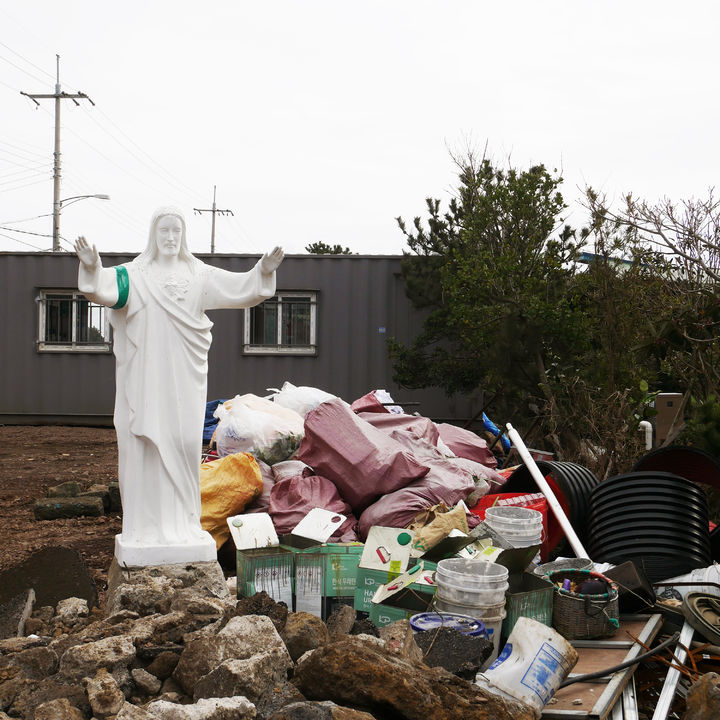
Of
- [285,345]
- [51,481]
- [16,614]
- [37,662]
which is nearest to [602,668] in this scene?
[37,662]

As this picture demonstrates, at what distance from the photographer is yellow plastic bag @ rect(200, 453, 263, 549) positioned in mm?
4977

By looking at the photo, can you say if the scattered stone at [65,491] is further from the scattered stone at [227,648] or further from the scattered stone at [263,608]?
the scattered stone at [227,648]

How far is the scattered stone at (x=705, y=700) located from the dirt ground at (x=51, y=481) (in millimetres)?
3094

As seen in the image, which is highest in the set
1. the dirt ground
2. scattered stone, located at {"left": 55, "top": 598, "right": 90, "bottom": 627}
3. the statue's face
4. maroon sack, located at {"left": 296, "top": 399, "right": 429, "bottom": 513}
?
the statue's face

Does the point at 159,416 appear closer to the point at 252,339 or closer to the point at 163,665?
the point at 163,665

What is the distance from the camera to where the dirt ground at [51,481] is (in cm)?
532

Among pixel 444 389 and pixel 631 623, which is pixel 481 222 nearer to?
pixel 444 389

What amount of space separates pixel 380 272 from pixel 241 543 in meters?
8.59

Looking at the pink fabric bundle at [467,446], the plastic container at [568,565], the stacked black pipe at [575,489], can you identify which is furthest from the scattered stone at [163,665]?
the pink fabric bundle at [467,446]

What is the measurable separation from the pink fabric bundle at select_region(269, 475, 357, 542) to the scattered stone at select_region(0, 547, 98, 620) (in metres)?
1.33

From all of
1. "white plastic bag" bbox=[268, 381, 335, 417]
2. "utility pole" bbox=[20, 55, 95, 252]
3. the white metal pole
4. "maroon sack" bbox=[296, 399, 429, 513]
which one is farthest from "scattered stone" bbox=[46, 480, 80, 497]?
"utility pole" bbox=[20, 55, 95, 252]

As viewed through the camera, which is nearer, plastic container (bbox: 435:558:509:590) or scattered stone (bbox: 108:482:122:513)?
plastic container (bbox: 435:558:509:590)

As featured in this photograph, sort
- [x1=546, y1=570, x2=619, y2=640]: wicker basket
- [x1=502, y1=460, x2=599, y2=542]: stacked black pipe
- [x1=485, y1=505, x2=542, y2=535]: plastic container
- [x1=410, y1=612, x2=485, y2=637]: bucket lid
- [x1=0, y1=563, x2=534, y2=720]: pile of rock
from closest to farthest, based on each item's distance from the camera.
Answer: [x1=0, y1=563, x2=534, y2=720]: pile of rock, [x1=410, y1=612, x2=485, y2=637]: bucket lid, [x1=546, y1=570, x2=619, y2=640]: wicker basket, [x1=485, y1=505, x2=542, y2=535]: plastic container, [x1=502, y1=460, x2=599, y2=542]: stacked black pipe

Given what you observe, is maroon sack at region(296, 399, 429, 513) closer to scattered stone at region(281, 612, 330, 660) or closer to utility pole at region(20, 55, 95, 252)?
scattered stone at region(281, 612, 330, 660)
